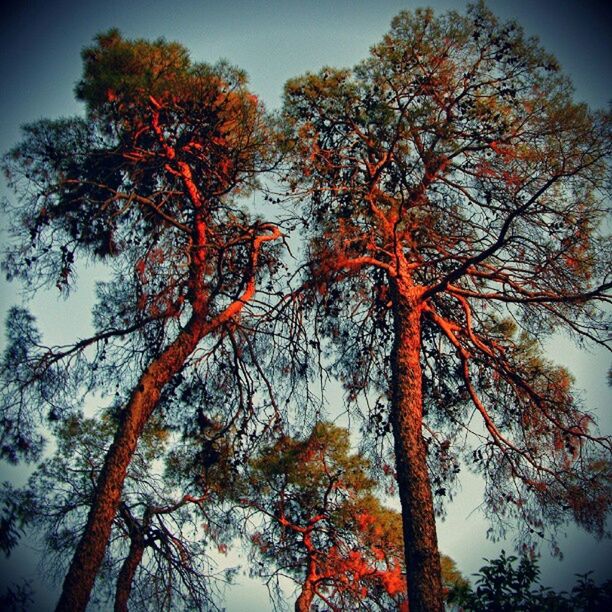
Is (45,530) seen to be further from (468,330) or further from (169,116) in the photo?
(468,330)

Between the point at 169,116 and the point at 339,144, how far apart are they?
218 centimetres

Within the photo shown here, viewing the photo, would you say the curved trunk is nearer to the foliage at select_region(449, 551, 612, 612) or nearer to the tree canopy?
the tree canopy

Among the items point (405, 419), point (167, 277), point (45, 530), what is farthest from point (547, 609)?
point (45, 530)

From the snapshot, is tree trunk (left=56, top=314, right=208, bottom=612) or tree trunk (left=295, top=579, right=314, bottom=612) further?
tree trunk (left=295, top=579, right=314, bottom=612)

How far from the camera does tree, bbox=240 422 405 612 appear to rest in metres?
6.84

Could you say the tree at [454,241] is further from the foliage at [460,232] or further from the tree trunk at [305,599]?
the tree trunk at [305,599]

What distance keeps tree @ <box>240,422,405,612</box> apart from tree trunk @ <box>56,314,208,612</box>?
2730mm

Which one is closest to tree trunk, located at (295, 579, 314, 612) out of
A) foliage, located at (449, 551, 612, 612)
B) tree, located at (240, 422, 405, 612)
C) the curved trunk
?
tree, located at (240, 422, 405, 612)

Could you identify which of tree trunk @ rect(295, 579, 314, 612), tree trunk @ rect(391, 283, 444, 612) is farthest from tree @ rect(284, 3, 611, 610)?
A: tree trunk @ rect(295, 579, 314, 612)

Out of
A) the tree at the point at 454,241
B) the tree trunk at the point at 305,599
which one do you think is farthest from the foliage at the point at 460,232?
the tree trunk at the point at 305,599

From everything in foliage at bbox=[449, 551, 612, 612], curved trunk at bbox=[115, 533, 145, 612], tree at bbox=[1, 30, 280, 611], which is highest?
tree at bbox=[1, 30, 280, 611]

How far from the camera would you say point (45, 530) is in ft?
24.2

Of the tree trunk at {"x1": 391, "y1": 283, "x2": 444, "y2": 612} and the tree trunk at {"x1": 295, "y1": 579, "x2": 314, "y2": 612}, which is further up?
the tree trunk at {"x1": 391, "y1": 283, "x2": 444, "y2": 612}

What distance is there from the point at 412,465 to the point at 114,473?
103 inches
